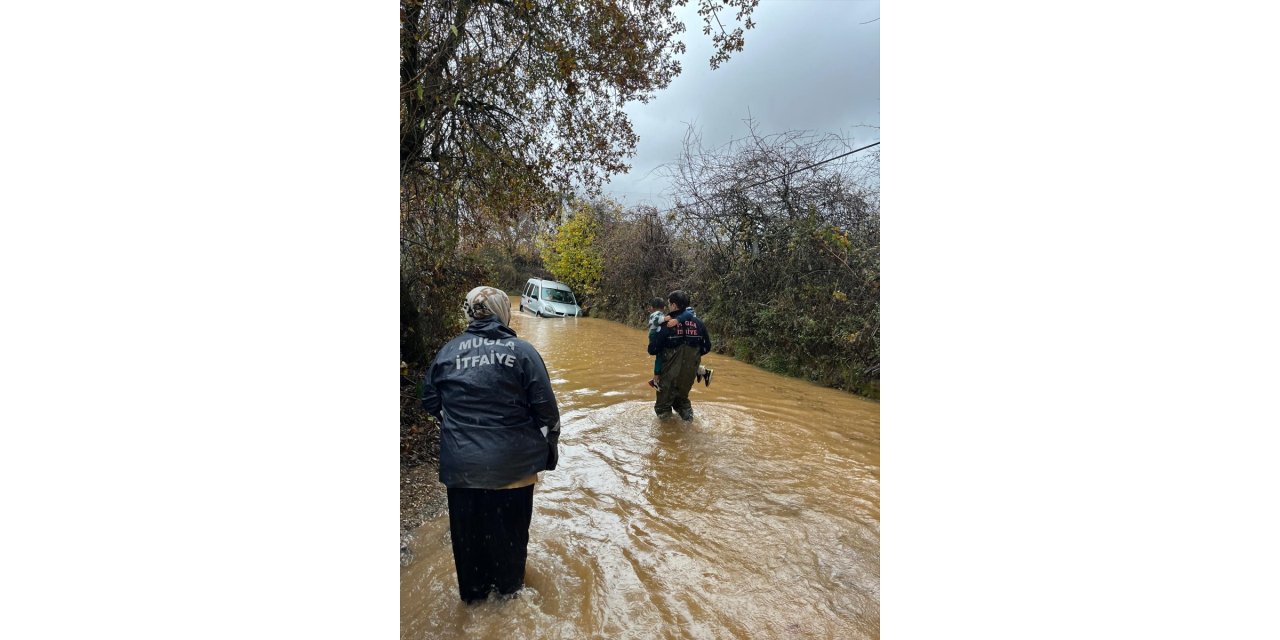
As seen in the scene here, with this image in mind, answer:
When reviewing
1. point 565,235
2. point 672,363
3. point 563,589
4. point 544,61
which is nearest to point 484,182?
point 544,61

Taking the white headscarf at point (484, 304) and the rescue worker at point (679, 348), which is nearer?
the white headscarf at point (484, 304)

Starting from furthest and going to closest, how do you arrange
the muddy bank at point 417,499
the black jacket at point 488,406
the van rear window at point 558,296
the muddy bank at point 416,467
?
the van rear window at point 558,296, the muddy bank at point 416,467, the muddy bank at point 417,499, the black jacket at point 488,406

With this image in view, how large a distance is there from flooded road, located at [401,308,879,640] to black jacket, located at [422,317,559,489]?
760mm

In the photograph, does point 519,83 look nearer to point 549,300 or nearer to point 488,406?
point 488,406

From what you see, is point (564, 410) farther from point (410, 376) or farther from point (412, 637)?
point (412, 637)

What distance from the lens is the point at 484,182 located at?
512cm

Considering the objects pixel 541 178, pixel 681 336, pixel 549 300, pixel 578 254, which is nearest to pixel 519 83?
pixel 541 178

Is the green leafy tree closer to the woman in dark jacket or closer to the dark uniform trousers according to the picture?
the dark uniform trousers

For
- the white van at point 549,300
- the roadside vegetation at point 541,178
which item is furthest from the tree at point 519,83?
the white van at point 549,300

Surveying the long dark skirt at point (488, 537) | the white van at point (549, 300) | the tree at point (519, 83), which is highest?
the tree at point (519, 83)

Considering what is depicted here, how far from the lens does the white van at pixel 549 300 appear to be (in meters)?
19.1

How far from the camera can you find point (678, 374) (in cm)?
560

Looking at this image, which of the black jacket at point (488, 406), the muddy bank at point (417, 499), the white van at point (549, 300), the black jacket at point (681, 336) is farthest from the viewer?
the white van at point (549, 300)

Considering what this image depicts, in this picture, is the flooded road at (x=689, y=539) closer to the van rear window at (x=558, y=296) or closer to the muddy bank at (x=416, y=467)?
the muddy bank at (x=416, y=467)
